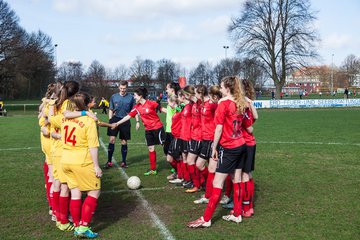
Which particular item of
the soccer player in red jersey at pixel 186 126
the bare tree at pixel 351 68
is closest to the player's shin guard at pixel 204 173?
the soccer player in red jersey at pixel 186 126

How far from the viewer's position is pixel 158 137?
916 centimetres

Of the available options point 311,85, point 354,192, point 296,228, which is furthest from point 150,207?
point 311,85

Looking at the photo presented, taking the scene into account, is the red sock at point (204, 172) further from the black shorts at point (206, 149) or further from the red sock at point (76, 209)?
the red sock at point (76, 209)

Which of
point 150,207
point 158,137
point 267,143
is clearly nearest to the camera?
point 150,207

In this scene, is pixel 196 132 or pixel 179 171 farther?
pixel 179 171

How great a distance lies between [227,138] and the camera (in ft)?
18.3

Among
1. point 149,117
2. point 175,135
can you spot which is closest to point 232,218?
point 175,135

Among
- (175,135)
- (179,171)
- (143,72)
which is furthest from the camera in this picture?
(143,72)

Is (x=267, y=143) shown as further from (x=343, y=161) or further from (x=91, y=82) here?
(x=91, y=82)

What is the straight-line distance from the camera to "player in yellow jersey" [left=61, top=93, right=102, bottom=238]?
16.3ft

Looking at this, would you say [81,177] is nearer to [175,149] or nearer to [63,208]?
[63,208]

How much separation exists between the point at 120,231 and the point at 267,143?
31.8ft

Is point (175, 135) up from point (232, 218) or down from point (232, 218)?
up

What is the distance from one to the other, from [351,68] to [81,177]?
398 feet
